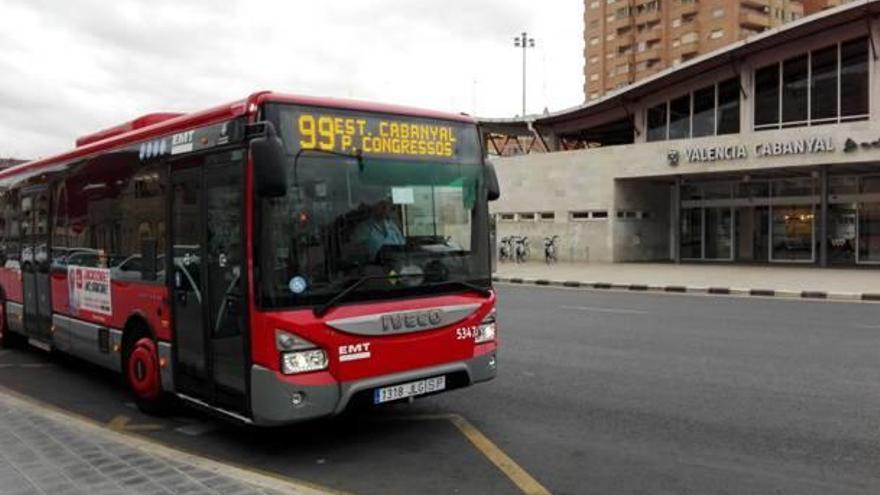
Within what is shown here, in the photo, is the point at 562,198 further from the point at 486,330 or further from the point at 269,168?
the point at 269,168

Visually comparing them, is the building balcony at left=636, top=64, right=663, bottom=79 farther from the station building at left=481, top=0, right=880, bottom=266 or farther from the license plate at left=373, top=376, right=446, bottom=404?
the license plate at left=373, top=376, right=446, bottom=404

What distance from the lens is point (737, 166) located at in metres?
28.1

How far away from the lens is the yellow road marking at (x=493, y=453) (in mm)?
5055

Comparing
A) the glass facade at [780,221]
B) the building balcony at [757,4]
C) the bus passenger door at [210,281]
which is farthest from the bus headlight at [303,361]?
the building balcony at [757,4]

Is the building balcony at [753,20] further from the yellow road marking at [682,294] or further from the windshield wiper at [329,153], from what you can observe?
the windshield wiper at [329,153]

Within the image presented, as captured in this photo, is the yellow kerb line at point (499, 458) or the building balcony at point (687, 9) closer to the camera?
the yellow kerb line at point (499, 458)

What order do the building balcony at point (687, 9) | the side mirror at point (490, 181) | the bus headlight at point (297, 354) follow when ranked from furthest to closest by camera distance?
the building balcony at point (687, 9)
the side mirror at point (490, 181)
the bus headlight at point (297, 354)

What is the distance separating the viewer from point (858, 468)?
5285mm

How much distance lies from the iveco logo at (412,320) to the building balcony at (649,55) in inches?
4172

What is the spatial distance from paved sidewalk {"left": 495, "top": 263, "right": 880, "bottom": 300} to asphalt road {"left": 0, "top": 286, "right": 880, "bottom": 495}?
8.48 m

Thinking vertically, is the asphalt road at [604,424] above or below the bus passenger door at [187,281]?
below

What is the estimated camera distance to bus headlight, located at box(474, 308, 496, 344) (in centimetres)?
651

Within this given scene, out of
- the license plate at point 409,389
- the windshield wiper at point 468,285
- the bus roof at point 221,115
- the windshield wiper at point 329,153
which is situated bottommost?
the license plate at point 409,389

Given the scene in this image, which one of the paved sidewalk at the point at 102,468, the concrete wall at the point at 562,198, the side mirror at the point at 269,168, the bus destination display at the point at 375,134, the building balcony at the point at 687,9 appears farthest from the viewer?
the building balcony at the point at 687,9
